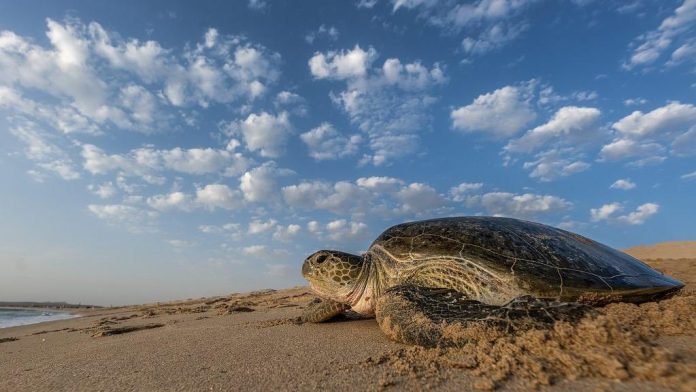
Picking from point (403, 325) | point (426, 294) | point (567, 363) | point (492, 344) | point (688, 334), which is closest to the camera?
point (567, 363)

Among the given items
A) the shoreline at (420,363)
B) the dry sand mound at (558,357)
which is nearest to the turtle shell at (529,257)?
the shoreline at (420,363)

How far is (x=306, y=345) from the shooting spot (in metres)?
2.96

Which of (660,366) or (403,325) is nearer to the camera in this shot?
(660,366)

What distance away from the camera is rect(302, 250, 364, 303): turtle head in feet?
13.9

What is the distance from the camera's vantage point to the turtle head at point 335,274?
4.25 metres

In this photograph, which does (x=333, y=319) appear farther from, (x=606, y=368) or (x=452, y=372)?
(x=606, y=368)

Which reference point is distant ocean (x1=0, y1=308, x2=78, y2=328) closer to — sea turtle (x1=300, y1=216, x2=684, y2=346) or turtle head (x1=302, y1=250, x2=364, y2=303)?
turtle head (x1=302, y1=250, x2=364, y2=303)

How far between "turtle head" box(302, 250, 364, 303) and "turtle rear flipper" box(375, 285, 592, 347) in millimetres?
1025

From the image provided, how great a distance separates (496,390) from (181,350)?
2.65 metres

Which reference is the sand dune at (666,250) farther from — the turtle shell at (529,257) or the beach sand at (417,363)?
the beach sand at (417,363)

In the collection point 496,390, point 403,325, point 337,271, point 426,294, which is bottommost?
point 496,390

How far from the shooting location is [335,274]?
14.1 feet

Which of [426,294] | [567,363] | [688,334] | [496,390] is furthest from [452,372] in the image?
[688,334]

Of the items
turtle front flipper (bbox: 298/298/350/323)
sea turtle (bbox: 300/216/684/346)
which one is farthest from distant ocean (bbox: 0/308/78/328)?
sea turtle (bbox: 300/216/684/346)
